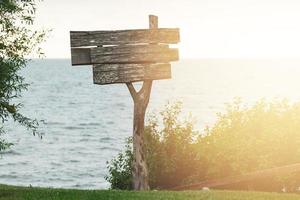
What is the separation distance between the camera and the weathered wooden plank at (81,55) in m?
19.4

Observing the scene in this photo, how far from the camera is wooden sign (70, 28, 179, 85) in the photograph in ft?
63.6

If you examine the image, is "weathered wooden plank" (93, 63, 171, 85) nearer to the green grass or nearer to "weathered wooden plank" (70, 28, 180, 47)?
"weathered wooden plank" (70, 28, 180, 47)

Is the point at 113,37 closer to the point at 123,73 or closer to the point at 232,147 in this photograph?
the point at 123,73

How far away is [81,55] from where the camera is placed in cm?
1947

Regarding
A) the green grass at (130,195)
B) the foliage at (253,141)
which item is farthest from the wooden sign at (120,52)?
the foliage at (253,141)

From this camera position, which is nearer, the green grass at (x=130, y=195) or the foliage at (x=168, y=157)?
the green grass at (x=130, y=195)

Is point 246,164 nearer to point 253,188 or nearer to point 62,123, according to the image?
point 253,188

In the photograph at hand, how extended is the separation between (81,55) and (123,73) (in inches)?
54.6

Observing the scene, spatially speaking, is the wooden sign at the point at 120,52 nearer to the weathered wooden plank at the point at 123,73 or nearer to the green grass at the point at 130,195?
the weathered wooden plank at the point at 123,73

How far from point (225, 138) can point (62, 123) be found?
97.3m

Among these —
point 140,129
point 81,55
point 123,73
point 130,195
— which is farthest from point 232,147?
point 81,55

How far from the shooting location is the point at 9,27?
20.3m

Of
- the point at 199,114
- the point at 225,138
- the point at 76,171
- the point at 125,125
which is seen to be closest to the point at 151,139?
the point at 225,138

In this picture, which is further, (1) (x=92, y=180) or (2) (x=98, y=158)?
(2) (x=98, y=158)
